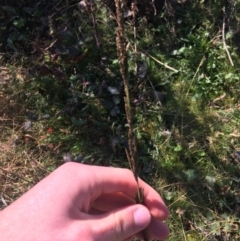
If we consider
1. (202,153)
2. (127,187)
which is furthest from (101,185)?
(202,153)

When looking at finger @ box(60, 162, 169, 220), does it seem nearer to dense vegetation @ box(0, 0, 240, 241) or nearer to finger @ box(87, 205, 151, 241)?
finger @ box(87, 205, 151, 241)

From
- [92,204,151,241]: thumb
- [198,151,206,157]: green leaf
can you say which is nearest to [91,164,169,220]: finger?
[92,204,151,241]: thumb

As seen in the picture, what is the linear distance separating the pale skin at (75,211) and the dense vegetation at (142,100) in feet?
3.57

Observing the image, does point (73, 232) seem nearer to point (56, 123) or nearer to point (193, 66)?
point (56, 123)

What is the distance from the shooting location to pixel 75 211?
1.64 meters

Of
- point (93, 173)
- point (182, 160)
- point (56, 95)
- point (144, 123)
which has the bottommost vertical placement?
point (182, 160)

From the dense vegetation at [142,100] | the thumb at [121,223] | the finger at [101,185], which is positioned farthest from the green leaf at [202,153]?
the thumb at [121,223]

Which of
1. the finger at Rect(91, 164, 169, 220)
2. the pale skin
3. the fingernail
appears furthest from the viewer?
the finger at Rect(91, 164, 169, 220)

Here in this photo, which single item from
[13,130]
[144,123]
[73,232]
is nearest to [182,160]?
[144,123]

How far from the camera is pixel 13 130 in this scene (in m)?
3.15

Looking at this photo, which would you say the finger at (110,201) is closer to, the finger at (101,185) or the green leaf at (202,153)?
the finger at (101,185)

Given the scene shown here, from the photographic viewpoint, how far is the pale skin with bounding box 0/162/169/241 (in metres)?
1.58

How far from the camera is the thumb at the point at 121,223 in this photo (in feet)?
5.33

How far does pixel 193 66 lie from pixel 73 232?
1874 millimetres
